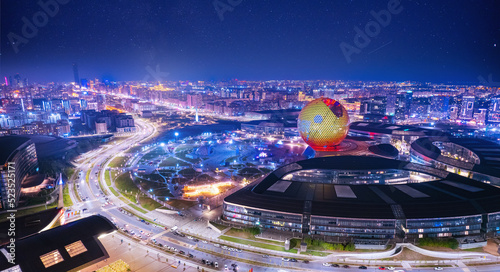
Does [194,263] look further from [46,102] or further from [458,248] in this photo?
[46,102]

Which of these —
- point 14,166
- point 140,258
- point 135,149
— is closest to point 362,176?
point 140,258

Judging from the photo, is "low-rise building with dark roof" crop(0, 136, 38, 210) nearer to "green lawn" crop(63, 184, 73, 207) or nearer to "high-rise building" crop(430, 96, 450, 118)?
"green lawn" crop(63, 184, 73, 207)

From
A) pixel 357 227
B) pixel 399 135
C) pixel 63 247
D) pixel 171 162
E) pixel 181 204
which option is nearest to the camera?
pixel 63 247

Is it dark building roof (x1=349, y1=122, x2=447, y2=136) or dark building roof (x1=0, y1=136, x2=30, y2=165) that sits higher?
dark building roof (x1=349, y1=122, x2=447, y2=136)

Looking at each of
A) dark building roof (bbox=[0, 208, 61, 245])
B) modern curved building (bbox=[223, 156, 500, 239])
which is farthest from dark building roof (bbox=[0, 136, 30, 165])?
modern curved building (bbox=[223, 156, 500, 239])

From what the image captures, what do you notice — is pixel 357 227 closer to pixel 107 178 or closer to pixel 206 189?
pixel 206 189

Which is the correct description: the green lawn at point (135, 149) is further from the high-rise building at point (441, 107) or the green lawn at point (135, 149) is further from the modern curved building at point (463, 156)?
the high-rise building at point (441, 107)

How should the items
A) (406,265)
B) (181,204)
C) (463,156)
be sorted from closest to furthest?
(406,265) → (181,204) → (463,156)
